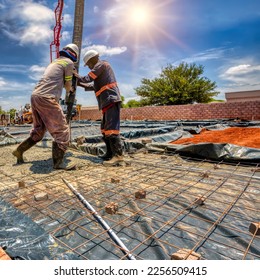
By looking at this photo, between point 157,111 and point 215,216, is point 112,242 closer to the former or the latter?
point 215,216

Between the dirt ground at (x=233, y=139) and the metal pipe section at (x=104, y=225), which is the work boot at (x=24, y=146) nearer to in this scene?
the metal pipe section at (x=104, y=225)

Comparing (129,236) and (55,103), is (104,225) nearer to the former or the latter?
(129,236)

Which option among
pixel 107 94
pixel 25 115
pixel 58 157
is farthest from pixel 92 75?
pixel 25 115

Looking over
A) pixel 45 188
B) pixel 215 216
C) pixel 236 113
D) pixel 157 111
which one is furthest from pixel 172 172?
pixel 157 111

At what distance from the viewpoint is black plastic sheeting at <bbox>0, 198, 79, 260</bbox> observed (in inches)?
38.4

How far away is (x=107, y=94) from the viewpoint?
2965 mm

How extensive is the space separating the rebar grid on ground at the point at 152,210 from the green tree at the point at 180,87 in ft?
60.5

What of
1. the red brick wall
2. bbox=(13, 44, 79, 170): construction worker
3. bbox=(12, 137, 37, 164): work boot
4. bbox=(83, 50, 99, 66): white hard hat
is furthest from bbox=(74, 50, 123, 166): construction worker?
the red brick wall

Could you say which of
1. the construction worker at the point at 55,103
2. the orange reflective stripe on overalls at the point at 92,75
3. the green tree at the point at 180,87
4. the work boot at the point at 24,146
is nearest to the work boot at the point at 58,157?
the construction worker at the point at 55,103

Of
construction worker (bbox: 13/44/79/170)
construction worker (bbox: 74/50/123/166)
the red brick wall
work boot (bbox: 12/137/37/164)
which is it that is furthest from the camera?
the red brick wall

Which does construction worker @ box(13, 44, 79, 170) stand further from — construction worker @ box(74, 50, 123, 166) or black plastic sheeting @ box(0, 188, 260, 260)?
black plastic sheeting @ box(0, 188, 260, 260)

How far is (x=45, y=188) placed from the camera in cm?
205

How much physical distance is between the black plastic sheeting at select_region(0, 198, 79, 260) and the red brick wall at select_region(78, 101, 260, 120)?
10.2m

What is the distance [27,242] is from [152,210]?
0.84m
